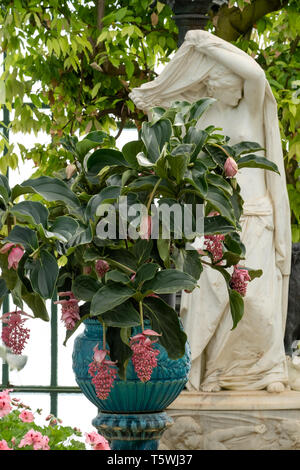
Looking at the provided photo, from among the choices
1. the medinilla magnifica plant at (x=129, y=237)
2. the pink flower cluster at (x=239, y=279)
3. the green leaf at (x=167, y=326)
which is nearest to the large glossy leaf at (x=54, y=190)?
the medinilla magnifica plant at (x=129, y=237)

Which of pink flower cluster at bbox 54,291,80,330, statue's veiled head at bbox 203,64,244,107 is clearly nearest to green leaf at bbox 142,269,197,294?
pink flower cluster at bbox 54,291,80,330

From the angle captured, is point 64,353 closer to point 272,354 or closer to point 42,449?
point 272,354

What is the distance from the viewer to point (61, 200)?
104 inches

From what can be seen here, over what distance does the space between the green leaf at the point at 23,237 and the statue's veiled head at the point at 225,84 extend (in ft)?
9.67

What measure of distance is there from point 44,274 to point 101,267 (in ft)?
1.00

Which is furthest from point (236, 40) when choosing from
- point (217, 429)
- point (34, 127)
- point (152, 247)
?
point (152, 247)

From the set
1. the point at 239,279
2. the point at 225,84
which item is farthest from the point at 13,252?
the point at 225,84

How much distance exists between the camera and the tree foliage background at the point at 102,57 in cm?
682

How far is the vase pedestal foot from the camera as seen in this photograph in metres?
2.88

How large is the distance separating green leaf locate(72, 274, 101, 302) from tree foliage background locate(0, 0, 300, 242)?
4114 millimetres

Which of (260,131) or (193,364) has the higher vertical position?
(260,131)

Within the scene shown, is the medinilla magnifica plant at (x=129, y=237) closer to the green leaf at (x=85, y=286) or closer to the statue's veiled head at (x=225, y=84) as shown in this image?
the green leaf at (x=85, y=286)

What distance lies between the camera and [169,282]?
2562mm

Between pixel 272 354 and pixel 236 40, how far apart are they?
9.51 feet
